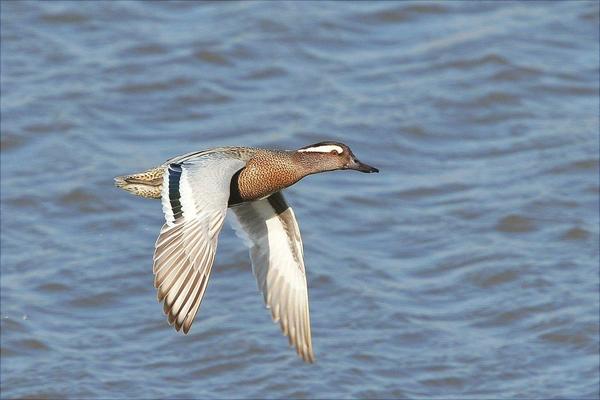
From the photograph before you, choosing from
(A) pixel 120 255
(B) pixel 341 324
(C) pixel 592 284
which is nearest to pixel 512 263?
(C) pixel 592 284

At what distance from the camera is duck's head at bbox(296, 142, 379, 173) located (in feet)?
25.5

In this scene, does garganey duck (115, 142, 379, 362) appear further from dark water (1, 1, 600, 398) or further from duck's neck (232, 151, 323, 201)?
dark water (1, 1, 600, 398)

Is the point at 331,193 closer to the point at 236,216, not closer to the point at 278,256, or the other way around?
the point at 236,216

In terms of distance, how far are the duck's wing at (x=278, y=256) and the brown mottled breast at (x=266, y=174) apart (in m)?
0.47

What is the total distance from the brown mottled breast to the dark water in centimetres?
288

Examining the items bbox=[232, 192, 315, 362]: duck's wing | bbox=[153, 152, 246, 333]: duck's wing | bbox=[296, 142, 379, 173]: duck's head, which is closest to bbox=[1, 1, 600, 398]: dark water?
bbox=[232, 192, 315, 362]: duck's wing

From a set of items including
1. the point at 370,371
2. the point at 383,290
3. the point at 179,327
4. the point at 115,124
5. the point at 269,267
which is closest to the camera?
the point at 179,327

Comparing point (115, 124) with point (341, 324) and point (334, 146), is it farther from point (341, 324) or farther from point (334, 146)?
point (334, 146)

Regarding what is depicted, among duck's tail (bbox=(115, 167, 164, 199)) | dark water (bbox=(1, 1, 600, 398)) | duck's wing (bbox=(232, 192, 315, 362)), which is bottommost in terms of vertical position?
dark water (bbox=(1, 1, 600, 398))

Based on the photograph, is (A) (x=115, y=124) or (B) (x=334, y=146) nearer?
(B) (x=334, y=146)

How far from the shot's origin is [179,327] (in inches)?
262

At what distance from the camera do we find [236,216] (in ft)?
28.2

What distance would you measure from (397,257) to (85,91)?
11.7 feet

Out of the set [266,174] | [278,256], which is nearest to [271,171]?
[266,174]
